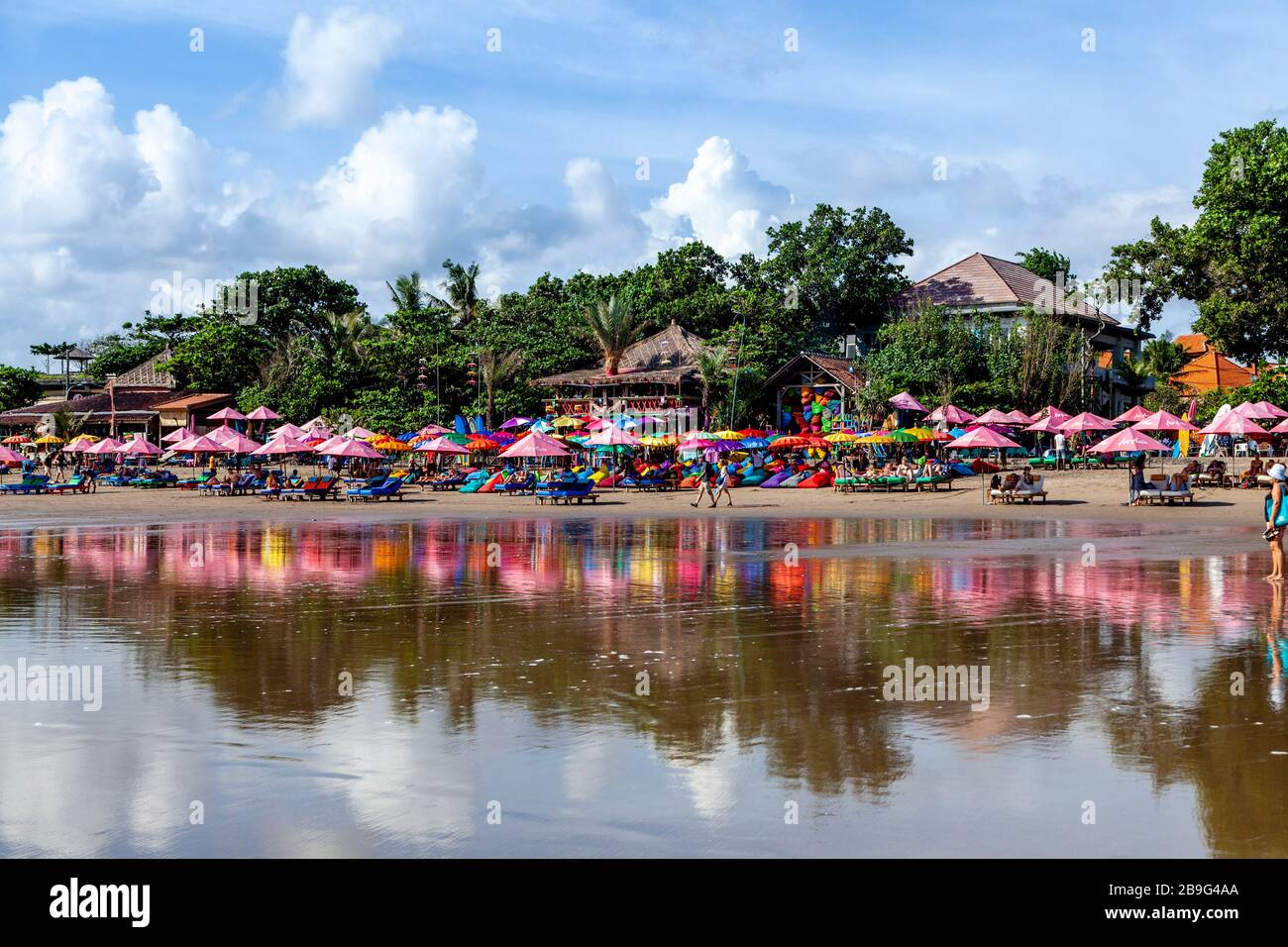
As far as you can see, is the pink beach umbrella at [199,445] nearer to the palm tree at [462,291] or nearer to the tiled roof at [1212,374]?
the palm tree at [462,291]

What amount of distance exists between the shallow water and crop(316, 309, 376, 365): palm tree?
50.0 metres

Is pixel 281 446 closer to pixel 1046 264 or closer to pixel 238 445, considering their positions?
pixel 238 445

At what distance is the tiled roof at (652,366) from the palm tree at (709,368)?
0.83 meters

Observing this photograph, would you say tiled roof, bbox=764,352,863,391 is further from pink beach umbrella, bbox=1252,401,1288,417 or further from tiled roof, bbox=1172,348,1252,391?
tiled roof, bbox=1172,348,1252,391

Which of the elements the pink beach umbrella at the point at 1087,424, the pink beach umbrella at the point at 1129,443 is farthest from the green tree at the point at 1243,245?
the pink beach umbrella at the point at 1129,443

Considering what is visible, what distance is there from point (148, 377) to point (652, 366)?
35.6 metres

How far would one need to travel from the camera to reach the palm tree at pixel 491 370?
58250 millimetres

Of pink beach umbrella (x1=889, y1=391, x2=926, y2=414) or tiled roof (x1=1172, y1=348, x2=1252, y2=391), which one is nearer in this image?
pink beach umbrella (x1=889, y1=391, x2=926, y2=414)

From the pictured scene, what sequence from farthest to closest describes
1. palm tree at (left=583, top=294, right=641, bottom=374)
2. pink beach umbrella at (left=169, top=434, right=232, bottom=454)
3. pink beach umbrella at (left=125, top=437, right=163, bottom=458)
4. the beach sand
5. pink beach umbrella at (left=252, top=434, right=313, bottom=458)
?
1. palm tree at (left=583, top=294, right=641, bottom=374)
2. pink beach umbrella at (left=125, top=437, right=163, bottom=458)
3. pink beach umbrella at (left=169, top=434, right=232, bottom=454)
4. pink beach umbrella at (left=252, top=434, right=313, bottom=458)
5. the beach sand

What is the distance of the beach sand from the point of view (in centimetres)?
2858

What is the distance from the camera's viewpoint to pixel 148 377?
76062 mm

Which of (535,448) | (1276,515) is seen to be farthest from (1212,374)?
(1276,515)

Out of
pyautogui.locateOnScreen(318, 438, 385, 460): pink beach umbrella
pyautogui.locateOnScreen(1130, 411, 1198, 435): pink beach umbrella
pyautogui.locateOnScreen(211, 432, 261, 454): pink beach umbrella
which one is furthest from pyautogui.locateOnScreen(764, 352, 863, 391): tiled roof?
pyautogui.locateOnScreen(211, 432, 261, 454): pink beach umbrella
